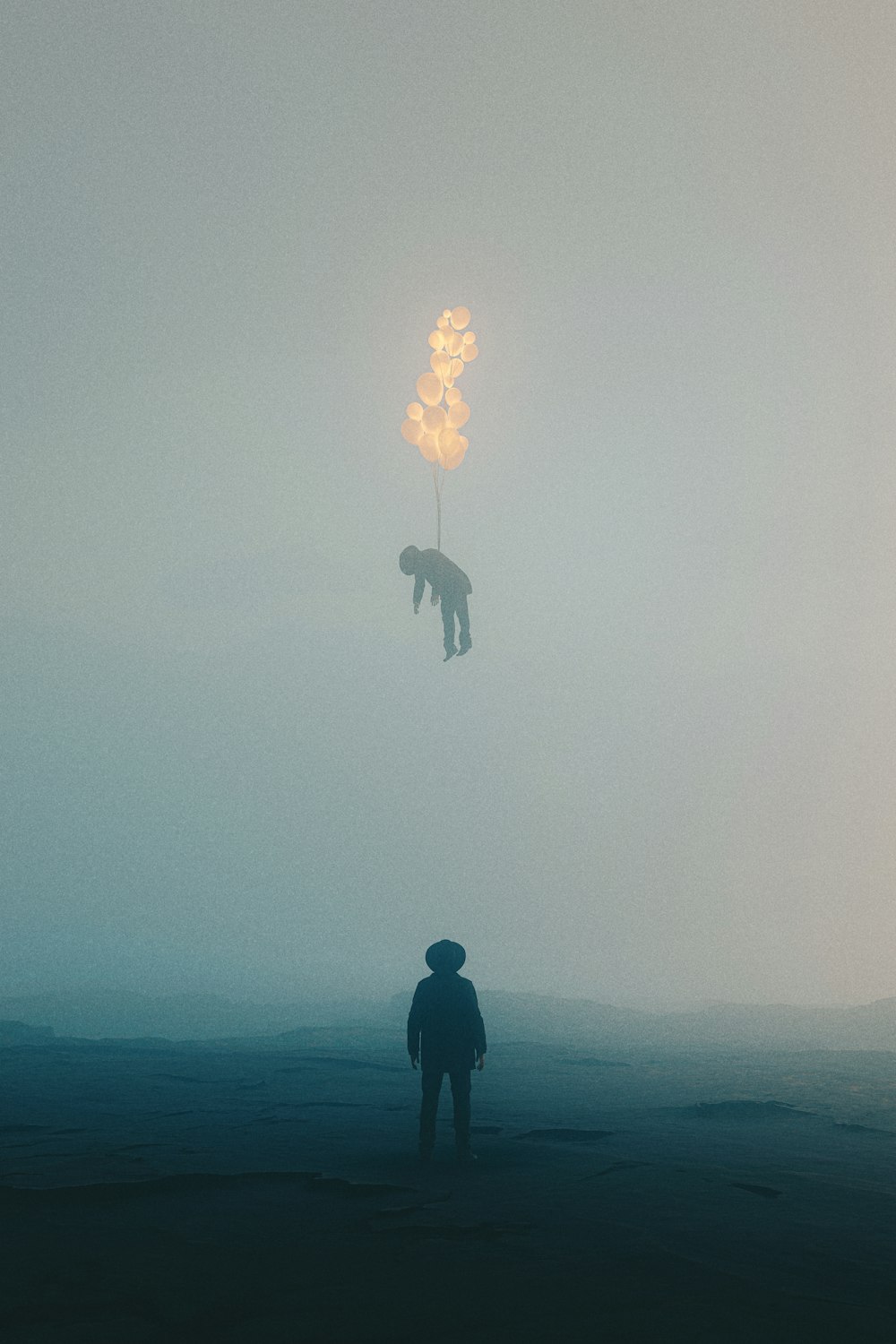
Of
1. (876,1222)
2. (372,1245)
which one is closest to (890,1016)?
(876,1222)

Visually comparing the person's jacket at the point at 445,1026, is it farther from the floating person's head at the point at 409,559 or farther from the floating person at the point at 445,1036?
the floating person's head at the point at 409,559

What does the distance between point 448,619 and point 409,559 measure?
0.98m

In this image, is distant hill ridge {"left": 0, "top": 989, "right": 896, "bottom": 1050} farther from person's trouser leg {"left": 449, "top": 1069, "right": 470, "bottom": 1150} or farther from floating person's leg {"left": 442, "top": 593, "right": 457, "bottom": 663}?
person's trouser leg {"left": 449, "top": 1069, "right": 470, "bottom": 1150}

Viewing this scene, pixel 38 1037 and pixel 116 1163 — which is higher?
pixel 116 1163

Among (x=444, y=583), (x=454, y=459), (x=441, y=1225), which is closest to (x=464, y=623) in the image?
(x=444, y=583)

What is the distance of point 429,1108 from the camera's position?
6719 millimetres

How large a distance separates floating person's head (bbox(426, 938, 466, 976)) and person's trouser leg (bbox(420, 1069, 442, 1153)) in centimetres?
88

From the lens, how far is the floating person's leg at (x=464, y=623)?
10.5 m

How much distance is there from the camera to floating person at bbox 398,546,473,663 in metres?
10.2

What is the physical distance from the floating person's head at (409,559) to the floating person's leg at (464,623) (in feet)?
2.62

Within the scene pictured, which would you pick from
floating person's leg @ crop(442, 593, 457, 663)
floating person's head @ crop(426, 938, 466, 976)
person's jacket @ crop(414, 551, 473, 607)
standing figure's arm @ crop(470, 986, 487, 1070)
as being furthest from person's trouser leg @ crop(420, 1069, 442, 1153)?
person's jacket @ crop(414, 551, 473, 607)

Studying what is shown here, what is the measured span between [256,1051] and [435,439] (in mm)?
17680

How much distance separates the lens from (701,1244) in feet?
13.5

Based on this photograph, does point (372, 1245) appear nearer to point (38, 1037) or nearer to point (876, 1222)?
point (876, 1222)
